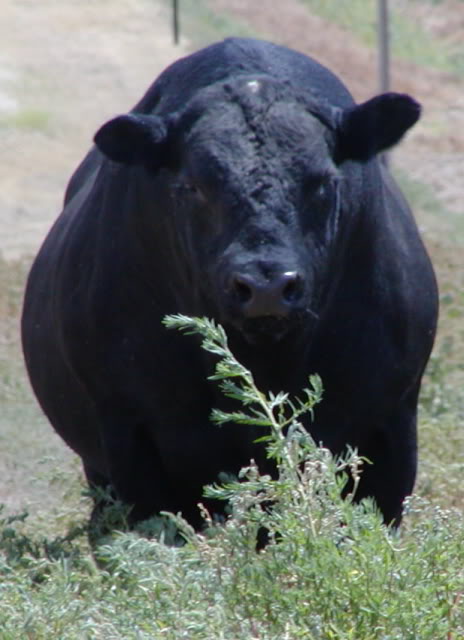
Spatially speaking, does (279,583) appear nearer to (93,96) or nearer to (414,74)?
(93,96)

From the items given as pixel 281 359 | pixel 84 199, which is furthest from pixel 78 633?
pixel 84 199

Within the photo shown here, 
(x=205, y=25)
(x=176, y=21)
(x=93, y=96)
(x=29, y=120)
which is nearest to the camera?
(x=29, y=120)

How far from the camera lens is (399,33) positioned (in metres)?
25.3

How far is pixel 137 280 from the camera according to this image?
555 cm

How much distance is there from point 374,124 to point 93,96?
13959 millimetres

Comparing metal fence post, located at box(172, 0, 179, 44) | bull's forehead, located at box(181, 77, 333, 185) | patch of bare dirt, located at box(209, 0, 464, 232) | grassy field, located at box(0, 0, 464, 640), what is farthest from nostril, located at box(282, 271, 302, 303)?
metal fence post, located at box(172, 0, 179, 44)

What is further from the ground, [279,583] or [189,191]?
[189,191]

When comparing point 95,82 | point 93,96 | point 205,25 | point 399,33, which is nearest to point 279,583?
point 93,96

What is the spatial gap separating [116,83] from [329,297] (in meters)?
14.3

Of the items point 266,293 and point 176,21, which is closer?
point 266,293

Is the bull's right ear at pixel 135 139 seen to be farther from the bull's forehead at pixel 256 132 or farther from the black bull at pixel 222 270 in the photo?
the bull's forehead at pixel 256 132

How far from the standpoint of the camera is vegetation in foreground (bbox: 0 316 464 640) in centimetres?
363

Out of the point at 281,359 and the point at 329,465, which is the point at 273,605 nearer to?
the point at 329,465

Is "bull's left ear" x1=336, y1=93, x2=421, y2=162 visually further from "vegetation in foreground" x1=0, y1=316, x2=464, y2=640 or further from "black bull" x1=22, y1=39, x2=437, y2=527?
"vegetation in foreground" x1=0, y1=316, x2=464, y2=640
